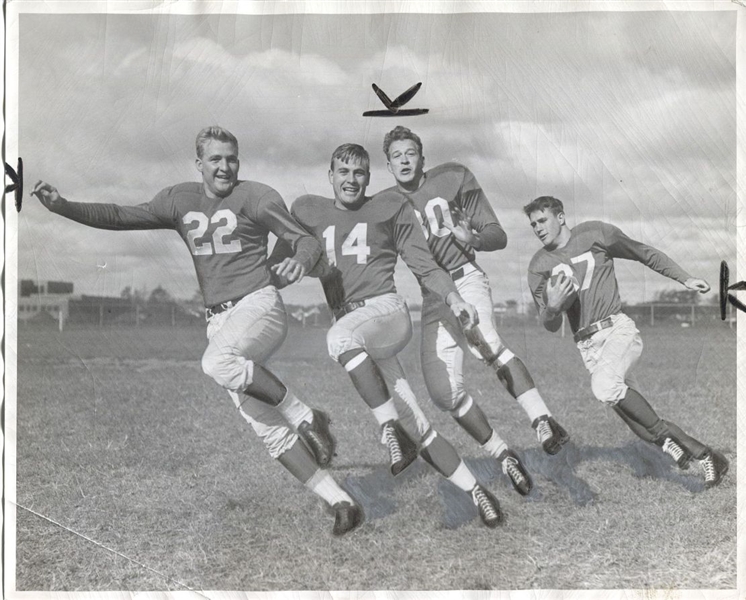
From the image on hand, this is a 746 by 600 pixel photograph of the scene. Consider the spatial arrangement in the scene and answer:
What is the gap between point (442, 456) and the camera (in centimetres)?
234

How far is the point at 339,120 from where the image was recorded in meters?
2.34

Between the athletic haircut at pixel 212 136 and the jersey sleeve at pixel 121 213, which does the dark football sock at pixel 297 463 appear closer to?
the jersey sleeve at pixel 121 213

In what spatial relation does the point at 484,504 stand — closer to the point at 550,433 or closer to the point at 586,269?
the point at 550,433

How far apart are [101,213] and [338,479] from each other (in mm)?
1181

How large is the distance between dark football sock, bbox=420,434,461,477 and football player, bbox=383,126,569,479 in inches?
3.5

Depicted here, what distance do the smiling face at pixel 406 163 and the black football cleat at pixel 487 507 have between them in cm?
103

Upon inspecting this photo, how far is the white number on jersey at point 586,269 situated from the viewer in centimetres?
238

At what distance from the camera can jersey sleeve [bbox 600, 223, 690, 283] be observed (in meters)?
2.36

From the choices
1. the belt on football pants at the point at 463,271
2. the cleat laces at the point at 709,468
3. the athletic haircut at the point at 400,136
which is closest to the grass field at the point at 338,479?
the cleat laces at the point at 709,468

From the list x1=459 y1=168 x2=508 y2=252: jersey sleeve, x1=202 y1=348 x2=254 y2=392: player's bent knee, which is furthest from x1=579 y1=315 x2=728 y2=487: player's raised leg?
x1=202 y1=348 x2=254 y2=392: player's bent knee

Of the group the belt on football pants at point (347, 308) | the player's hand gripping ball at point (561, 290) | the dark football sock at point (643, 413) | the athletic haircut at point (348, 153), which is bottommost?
the dark football sock at point (643, 413)

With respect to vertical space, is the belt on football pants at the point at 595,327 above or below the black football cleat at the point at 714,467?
above

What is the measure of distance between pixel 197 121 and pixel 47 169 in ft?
1.71

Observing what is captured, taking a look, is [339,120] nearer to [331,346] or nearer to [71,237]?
[331,346]
